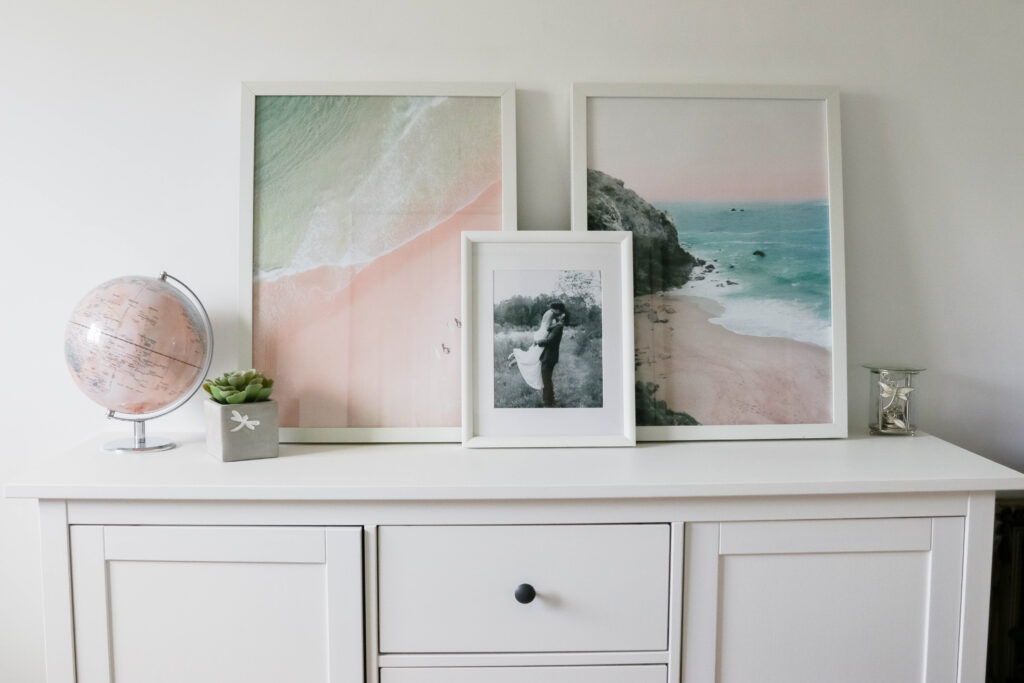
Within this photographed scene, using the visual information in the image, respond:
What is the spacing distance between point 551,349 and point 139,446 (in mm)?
821

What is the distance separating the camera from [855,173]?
A: 157 cm

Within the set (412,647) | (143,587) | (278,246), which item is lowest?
(412,647)

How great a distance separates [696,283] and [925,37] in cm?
75

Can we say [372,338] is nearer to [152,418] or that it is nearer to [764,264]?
[152,418]

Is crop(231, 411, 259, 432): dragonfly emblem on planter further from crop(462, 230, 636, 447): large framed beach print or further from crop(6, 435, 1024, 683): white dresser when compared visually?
crop(462, 230, 636, 447): large framed beach print

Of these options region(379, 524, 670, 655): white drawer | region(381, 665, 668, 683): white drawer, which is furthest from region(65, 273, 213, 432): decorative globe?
region(381, 665, 668, 683): white drawer

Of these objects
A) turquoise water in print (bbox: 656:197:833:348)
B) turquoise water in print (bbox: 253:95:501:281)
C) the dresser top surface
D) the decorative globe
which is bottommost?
the dresser top surface

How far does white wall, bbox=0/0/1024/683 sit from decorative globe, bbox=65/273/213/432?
0.17 m

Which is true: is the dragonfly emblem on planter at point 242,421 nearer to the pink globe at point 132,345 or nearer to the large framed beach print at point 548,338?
the pink globe at point 132,345

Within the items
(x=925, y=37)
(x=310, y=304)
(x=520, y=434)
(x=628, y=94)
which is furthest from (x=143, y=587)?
(x=925, y=37)

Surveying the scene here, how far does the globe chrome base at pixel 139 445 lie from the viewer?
54.1 inches

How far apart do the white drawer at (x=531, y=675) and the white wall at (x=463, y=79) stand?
2.38 ft

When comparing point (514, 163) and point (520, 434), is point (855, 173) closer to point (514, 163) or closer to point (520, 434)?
point (514, 163)

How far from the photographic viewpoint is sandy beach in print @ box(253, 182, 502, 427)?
58.2 inches
